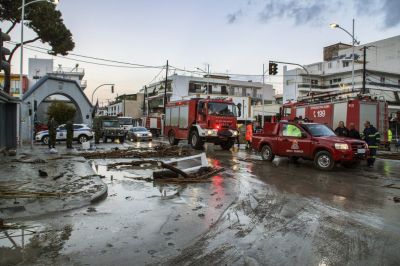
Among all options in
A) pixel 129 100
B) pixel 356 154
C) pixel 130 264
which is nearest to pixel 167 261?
pixel 130 264

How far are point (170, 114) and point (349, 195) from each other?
18.0 m

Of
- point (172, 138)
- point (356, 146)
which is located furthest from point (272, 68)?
point (356, 146)

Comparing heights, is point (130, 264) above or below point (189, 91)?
below

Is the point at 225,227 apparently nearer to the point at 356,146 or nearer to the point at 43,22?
the point at 356,146

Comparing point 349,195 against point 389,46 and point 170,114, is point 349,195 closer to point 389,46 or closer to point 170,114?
point 170,114

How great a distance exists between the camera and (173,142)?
25.2 meters

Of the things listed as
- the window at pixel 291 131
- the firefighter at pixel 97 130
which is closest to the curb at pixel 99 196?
the window at pixel 291 131

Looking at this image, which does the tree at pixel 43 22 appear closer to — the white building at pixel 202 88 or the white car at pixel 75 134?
the white car at pixel 75 134

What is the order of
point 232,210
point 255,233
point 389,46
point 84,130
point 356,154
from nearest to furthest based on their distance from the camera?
point 255,233
point 232,210
point 356,154
point 84,130
point 389,46

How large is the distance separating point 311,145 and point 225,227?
8.53 meters

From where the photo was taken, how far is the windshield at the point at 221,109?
2077cm

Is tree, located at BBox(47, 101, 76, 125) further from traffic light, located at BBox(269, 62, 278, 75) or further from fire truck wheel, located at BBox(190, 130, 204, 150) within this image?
fire truck wheel, located at BBox(190, 130, 204, 150)

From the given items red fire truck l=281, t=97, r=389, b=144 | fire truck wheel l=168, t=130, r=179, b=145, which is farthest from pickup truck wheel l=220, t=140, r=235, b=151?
red fire truck l=281, t=97, r=389, b=144

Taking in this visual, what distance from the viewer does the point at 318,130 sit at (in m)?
14.2
